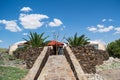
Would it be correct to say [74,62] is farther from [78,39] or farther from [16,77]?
[78,39]

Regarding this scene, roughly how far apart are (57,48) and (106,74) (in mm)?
10814

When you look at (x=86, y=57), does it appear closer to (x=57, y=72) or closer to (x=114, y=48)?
(x=57, y=72)

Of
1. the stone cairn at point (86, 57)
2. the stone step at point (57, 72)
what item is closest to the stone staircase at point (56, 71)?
the stone step at point (57, 72)

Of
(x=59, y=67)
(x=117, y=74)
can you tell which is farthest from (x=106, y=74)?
(x=59, y=67)

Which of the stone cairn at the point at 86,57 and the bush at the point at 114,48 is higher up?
the bush at the point at 114,48

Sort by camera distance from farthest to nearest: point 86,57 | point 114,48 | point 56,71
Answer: point 114,48 → point 86,57 → point 56,71

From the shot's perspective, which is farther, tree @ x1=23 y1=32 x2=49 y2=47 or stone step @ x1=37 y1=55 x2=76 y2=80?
tree @ x1=23 y1=32 x2=49 y2=47

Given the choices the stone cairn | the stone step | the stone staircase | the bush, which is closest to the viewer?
the stone staircase

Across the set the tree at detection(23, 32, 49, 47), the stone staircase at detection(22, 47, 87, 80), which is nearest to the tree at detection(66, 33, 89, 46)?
the tree at detection(23, 32, 49, 47)

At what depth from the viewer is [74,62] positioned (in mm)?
14844

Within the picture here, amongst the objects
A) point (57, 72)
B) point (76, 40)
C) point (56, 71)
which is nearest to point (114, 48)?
point (76, 40)

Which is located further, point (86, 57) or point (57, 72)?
point (86, 57)

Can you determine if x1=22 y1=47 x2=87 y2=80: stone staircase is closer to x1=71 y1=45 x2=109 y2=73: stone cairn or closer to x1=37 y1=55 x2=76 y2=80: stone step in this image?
x1=37 y1=55 x2=76 y2=80: stone step

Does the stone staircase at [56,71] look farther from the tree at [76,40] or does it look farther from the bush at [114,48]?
the bush at [114,48]
